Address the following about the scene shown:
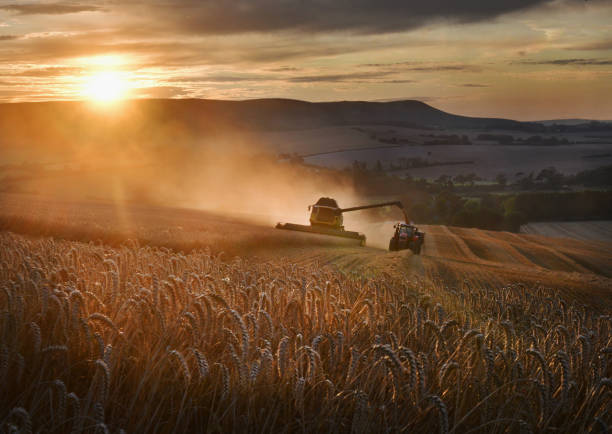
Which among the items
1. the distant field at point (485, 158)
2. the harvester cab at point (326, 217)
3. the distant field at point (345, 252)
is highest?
the distant field at point (485, 158)

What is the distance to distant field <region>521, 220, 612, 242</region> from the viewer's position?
212 feet

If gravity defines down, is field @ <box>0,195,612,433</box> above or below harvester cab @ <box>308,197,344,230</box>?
below

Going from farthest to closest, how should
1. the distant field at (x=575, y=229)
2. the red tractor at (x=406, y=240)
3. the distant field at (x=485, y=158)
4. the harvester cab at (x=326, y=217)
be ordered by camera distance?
1. the distant field at (x=485, y=158)
2. the distant field at (x=575, y=229)
3. the harvester cab at (x=326, y=217)
4. the red tractor at (x=406, y=240)

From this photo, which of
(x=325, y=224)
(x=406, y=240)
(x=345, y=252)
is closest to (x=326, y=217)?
(x=325, y=224)

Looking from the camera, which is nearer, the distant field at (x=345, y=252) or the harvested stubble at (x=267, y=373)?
the harvested stubble at (x=267, y=373)

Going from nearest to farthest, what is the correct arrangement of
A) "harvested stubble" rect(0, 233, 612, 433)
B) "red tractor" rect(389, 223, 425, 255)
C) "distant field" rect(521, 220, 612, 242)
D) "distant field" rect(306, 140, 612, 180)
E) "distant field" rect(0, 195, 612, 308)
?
"harvested stubble" rect(0, 233, 612, 433) < "distant field" rect(0, 195, 612, 308) < "red tractor" rect(389, 223, 425, 255) < "distant field" rect(521, 220, 612, 242) < "distant field" rect(306, 140, 612, 180)

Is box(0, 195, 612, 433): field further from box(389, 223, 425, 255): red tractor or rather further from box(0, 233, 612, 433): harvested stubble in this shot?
box(389, 223, 425, 255): red tractor

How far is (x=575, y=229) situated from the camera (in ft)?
233

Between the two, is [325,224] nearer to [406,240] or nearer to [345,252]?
[406,240]

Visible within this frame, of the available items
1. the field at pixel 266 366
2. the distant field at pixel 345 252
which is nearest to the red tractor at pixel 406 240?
the distant field at pixel 345 252

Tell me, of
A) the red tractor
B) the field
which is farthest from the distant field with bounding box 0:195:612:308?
the field

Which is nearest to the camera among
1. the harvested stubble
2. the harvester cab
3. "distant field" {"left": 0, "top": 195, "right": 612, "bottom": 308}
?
the harvested stubble

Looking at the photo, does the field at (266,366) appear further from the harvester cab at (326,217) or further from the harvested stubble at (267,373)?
the harvester cab at (326,217)

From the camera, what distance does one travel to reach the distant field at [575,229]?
6450 cm
